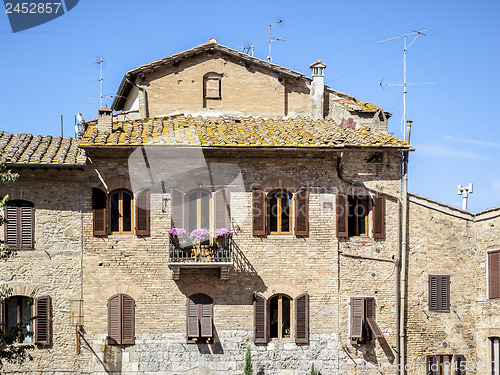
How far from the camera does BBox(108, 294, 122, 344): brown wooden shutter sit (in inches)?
949

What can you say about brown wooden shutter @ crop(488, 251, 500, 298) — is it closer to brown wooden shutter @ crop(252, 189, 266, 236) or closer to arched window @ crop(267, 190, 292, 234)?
arched window @ crop(267, 190, 292, 234)

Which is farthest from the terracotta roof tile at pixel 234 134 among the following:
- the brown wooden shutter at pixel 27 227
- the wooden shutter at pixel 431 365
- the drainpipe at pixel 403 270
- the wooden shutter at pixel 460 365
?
the wooden shutter at pixel 460 365

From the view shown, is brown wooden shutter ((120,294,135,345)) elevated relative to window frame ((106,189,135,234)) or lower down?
lower down

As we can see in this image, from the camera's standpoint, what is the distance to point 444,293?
995 inches

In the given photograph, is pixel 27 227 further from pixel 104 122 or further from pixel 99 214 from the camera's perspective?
pixel 104 122

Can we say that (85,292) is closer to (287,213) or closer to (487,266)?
(287,213)

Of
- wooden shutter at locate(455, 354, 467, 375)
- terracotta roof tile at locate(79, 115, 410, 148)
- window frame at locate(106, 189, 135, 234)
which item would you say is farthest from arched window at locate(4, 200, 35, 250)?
wooden shutter at locate(455, 354, 467, 375)

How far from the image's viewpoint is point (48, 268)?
24297mm

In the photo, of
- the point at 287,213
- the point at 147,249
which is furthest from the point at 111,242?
the point at 287,213

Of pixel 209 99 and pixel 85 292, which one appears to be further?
pixel 209 99

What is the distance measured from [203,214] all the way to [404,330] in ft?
21.3

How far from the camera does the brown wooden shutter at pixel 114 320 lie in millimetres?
24109

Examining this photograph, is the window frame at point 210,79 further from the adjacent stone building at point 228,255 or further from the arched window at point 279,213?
the arched window at point 279,213

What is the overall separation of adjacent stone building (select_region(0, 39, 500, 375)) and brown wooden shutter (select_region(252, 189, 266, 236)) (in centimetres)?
7
